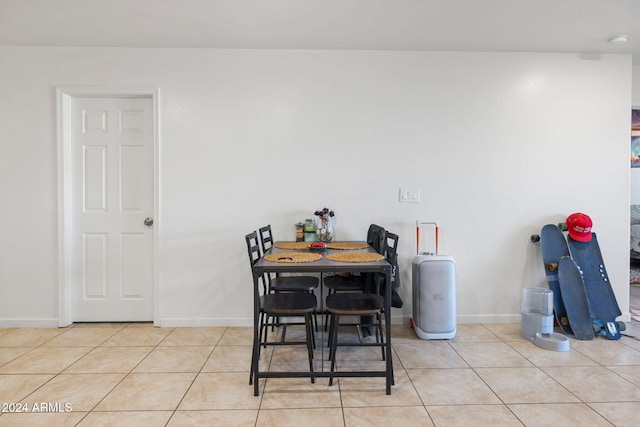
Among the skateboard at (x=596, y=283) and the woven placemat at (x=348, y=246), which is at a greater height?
the woven placemat at (x=348, y=246)

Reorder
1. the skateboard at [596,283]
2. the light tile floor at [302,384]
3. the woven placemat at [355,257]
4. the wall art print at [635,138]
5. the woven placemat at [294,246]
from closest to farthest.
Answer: the light tile floor at [302,384], the woven placemat at [355,257], the woven placemat at [294,246], the skateboard at [596,283], the wall art print at [635,138]

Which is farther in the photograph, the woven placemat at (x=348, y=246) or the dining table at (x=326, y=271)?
the woven placemat at (x=348, y=246)

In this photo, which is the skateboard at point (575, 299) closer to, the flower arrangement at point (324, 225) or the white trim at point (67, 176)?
the flower arrangement at point (324, 225)

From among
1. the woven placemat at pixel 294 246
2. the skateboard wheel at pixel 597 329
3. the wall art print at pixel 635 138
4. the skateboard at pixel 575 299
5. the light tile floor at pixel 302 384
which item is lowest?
the light tile floor at pixel 302 384

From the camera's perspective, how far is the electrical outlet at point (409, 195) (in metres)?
3.27

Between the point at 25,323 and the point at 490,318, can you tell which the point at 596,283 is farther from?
the point at 25,323

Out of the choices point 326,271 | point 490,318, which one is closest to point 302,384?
point 326,271

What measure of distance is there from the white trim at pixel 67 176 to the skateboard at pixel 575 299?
3493 millimetres

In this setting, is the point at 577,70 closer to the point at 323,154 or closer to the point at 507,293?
the point at 507,293

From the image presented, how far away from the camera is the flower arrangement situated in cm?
308

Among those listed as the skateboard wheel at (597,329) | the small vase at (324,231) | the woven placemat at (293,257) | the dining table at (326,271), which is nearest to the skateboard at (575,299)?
the skateboard wheel at (597,329)

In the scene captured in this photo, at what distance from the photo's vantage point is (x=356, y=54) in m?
3.23

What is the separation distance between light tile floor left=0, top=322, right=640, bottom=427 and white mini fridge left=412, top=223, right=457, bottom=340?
12cm

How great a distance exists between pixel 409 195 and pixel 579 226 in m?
1.47
